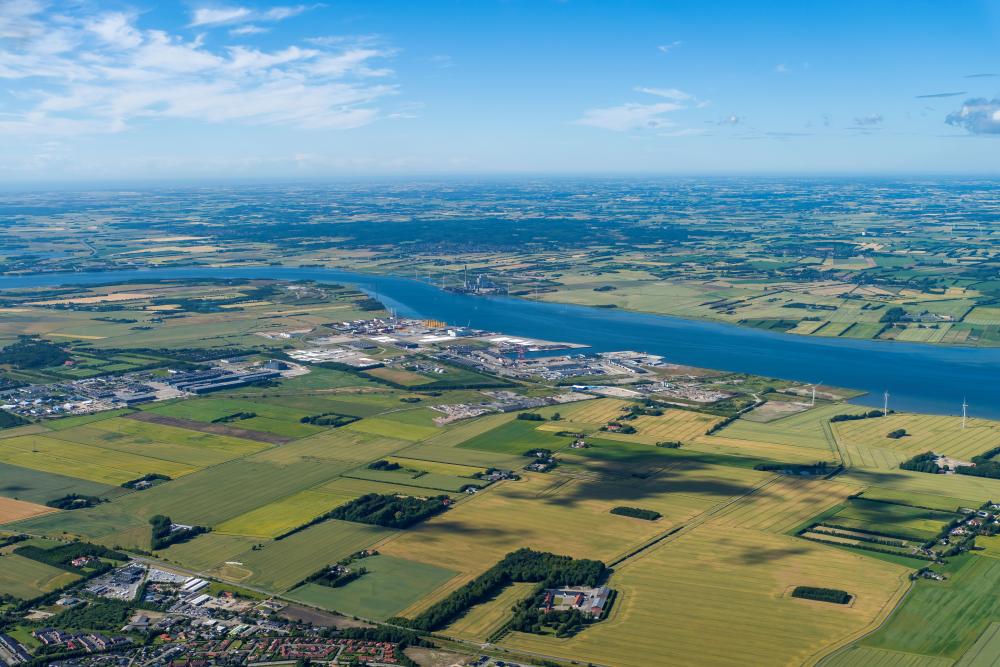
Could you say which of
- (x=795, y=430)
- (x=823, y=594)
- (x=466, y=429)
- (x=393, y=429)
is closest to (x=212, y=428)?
(x=393, y=429)

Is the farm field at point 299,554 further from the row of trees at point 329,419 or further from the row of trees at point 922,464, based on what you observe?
the row of trees at point 922,464

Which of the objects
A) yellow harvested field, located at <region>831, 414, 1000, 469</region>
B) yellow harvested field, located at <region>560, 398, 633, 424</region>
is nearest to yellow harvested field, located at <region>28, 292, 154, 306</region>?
yellow harvested field, located at <region>560, 398, 633, 424</region>

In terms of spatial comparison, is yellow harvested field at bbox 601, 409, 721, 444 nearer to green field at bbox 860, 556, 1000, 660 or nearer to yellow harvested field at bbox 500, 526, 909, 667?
yellow harvested field at bbox 500, 526, 909, 667

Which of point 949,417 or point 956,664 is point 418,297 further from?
point 956,664

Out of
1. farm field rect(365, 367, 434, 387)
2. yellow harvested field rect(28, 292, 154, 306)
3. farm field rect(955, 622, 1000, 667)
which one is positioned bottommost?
farm field rect(955, 622, 1000, 667)

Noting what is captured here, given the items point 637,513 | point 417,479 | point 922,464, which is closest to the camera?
point 637,513

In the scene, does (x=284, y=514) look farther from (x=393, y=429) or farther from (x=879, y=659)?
(x=879, y=659)
